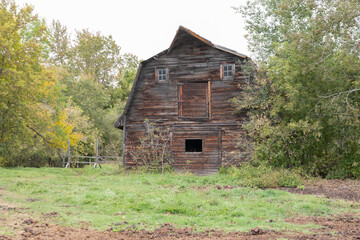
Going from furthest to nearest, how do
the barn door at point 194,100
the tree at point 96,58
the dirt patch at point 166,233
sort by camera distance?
the tree at point 96,58 → the barn door at point 194,100 → the dirt patch at point 166,233

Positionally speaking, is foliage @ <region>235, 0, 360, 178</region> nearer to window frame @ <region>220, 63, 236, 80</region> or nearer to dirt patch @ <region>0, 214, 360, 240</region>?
window frame @ <region>220, 63, 236, 80</region>

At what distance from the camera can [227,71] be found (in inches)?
838

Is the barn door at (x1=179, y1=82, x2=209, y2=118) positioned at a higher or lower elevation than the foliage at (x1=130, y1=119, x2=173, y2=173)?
higher

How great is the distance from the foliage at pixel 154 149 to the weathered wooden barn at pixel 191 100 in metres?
0.33

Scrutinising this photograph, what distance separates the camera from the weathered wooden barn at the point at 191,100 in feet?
68.4

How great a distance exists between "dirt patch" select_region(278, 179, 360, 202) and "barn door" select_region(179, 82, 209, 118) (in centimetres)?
790

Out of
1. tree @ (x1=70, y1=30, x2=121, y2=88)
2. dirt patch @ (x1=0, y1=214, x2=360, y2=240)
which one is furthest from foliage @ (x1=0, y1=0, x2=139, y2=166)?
dirt patch @ (x1=0, y1=214, x2=360, y2=240)

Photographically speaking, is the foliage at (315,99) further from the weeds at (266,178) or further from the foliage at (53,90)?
the foliage at (53,90)

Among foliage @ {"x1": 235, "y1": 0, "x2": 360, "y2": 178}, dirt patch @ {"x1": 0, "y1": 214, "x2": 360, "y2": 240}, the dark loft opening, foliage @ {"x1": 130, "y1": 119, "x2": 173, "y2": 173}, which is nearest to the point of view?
dirt patch @ {"x1": 0, "y1": 214, "x2": 360, "y2": 240}

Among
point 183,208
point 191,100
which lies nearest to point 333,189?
point 183,208

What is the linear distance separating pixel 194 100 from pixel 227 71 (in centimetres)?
269

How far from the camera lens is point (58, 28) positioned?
2060 inches

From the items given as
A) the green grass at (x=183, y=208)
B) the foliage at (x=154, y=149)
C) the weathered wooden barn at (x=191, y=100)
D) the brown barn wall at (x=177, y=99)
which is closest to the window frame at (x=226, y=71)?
the weathered wooden barn at (x=191, y=100)

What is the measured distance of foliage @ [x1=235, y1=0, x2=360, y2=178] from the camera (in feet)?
54.2
